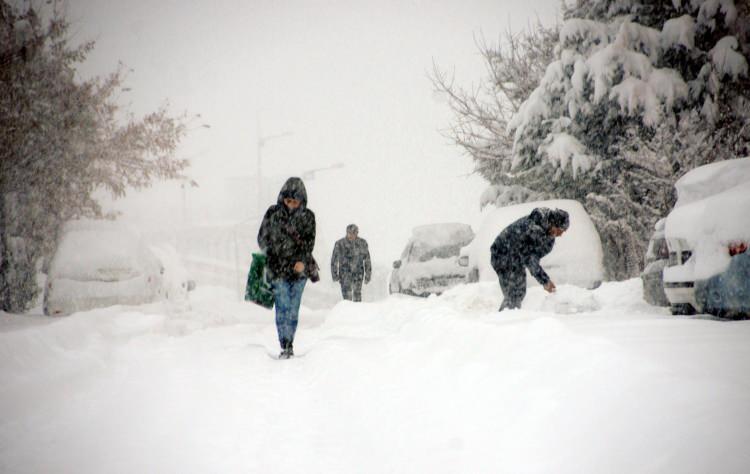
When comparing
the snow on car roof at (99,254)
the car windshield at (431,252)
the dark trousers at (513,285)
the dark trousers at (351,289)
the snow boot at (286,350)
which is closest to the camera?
the snow boot at (286,350)

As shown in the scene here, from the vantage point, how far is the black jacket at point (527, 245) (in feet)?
19.7

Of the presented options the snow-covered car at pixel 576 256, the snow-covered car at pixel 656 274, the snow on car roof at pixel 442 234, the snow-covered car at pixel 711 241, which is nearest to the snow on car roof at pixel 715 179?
the snow-covered car at pixel 711 241

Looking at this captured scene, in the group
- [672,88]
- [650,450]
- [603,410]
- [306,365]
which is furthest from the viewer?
[672,88]

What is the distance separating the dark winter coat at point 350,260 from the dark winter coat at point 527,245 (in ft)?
12.9

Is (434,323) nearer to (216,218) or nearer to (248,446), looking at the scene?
(248,446)

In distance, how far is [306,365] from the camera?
15.5ft

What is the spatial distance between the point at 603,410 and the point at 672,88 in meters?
9.50

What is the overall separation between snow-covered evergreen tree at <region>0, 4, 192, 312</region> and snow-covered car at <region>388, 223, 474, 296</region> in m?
7.24

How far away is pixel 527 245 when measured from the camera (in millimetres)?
6125

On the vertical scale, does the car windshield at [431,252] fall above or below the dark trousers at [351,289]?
above

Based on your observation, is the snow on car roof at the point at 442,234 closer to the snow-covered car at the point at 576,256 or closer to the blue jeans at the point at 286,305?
the snow-covered car at the point at 576,256

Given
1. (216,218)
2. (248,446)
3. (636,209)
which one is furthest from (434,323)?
(216,218)

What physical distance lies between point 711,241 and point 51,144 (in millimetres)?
11868

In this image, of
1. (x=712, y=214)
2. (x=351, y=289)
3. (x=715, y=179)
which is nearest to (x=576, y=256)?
(x=715, y=179)
